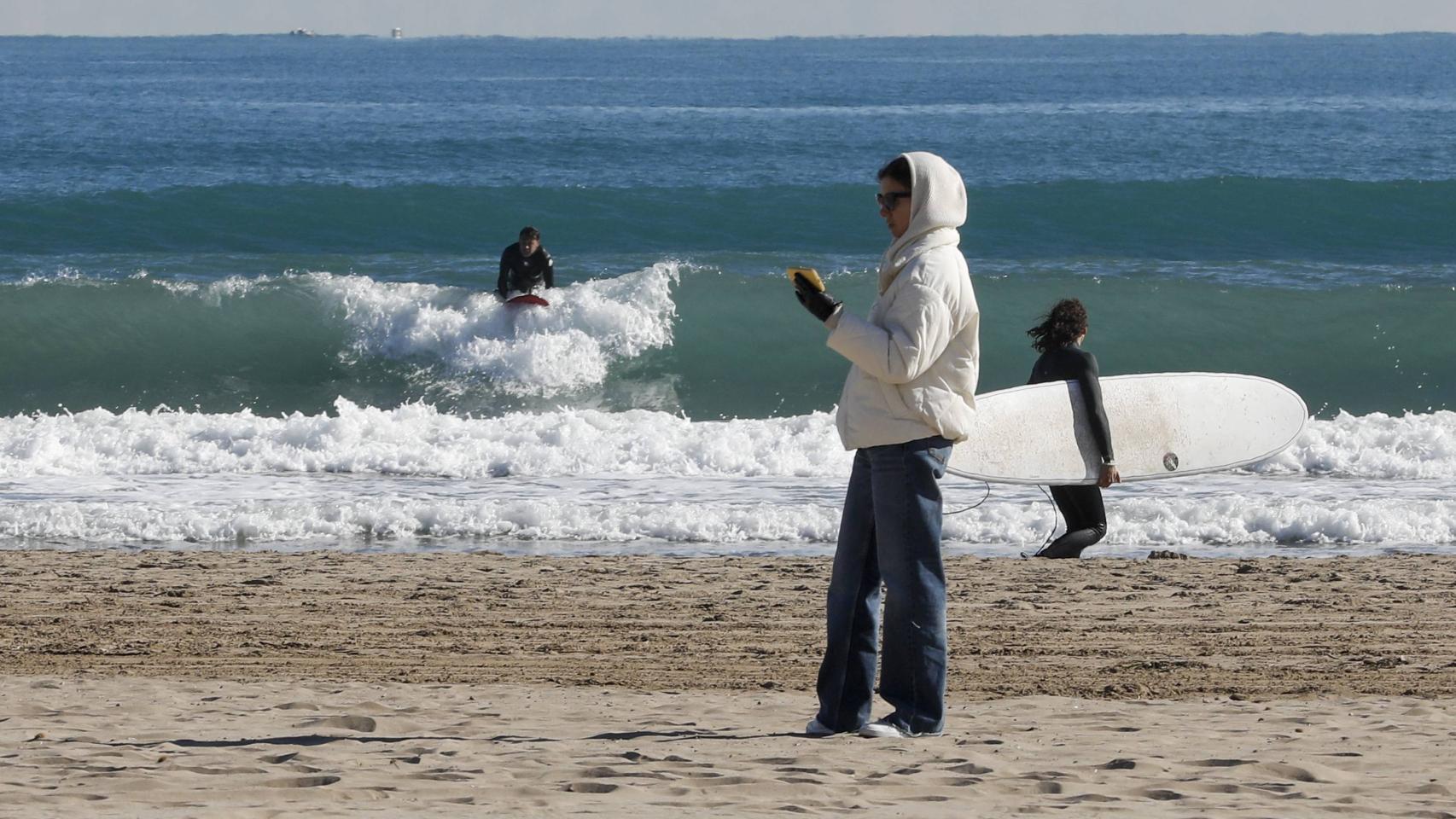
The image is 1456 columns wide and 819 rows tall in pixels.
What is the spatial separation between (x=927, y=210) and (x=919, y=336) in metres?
0.34

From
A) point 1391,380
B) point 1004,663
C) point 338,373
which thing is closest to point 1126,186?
point 1391,380

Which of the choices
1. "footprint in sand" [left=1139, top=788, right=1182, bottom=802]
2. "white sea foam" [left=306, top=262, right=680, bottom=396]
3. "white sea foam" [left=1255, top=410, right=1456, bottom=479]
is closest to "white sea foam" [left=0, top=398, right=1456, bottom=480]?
"white sea foam" [left=1255, top=410, right=1456, bottom=479]

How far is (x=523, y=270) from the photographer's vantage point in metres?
14.2

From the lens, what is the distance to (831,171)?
96.3ft

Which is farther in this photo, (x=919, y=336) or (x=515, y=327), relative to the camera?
(x=515, y=327)

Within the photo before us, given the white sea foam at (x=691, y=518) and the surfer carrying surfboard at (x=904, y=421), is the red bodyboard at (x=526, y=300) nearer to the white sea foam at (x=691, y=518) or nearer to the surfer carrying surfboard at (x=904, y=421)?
the white sea foam at (x=691, y=518)

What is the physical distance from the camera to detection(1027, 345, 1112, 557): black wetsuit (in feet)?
21.8

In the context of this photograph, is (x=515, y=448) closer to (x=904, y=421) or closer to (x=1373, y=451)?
(x=1373, y=451)

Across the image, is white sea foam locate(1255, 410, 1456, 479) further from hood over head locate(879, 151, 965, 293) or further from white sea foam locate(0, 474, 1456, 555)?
hood over head locate(879, 151, 965, 293)

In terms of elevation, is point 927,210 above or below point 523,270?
above

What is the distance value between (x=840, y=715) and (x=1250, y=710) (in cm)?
146

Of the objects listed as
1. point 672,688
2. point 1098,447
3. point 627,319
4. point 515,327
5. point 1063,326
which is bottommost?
point 672,688

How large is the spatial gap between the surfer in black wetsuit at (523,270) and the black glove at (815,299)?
408 inches

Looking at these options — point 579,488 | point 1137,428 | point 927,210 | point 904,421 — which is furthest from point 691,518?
point 927,210
